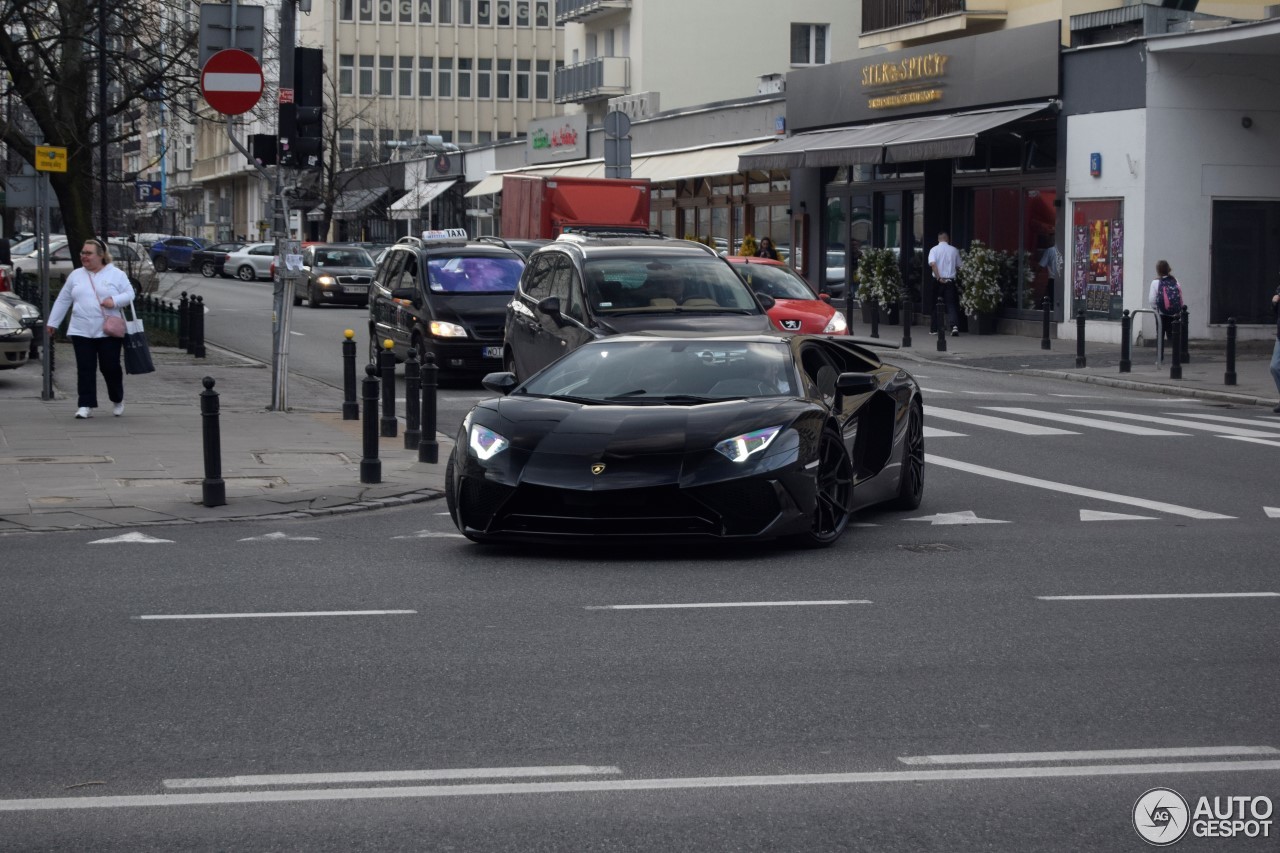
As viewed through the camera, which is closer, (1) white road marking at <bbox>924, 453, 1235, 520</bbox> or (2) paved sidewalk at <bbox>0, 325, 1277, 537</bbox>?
(2) paved sidewalk at <bbox>0, 325, 1277, 537</bbox>

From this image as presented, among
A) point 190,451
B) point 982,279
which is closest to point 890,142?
point 982,279

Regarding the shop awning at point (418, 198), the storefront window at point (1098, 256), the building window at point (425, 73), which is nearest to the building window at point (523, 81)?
the building window at point (425, 73)

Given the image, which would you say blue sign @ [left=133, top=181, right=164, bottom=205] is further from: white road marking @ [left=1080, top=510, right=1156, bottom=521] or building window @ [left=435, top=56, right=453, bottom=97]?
building window @ [left=435, top=56, right=453, bottom=97]

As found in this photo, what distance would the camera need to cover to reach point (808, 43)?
204 ft

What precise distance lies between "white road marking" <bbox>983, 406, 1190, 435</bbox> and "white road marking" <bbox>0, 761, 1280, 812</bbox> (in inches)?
501

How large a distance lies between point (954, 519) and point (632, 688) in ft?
18.6

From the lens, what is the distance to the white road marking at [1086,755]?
5758 mm

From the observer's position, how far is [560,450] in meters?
9.92

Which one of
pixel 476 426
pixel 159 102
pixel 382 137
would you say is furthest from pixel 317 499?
pixel 382 137

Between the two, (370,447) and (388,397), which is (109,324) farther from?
(370,447)

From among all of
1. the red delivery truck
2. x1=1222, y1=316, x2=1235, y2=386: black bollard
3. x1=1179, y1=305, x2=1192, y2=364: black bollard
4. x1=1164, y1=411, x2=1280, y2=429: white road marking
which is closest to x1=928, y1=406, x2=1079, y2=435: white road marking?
x1=1164, y1=411, x2=1280, y2=429: white road marking

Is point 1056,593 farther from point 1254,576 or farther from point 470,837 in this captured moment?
point 470,837

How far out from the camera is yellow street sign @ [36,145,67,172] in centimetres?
1933

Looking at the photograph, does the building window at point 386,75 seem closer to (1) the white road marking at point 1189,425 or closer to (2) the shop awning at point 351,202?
(2) the shop awning at point 351,202
